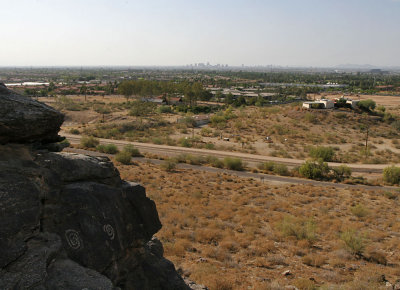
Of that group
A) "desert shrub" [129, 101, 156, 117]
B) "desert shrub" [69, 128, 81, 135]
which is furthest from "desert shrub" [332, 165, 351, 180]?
"desert shrub" [129, 101, 156, 117]

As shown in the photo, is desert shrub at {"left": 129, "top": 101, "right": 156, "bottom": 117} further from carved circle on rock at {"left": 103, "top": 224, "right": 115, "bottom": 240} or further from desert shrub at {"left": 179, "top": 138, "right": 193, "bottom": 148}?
carved circle on rock at {"left": 103, "top": 224, "right": 115, "bottom": 240}

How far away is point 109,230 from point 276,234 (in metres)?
12.5

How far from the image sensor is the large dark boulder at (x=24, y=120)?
6492 mm

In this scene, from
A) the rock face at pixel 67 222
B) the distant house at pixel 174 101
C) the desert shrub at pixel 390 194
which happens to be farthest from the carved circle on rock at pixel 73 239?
the distant house at pixel 174 101

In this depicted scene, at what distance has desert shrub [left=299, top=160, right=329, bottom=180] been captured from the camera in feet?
115

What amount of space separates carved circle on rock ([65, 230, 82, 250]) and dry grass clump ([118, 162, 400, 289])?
617 cm

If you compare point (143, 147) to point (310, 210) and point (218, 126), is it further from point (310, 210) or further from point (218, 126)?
point (310, 210)

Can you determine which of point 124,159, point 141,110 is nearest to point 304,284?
point 124,159

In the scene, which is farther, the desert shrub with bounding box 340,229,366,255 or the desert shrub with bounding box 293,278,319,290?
the desert shrub with bounding box 340,229,366,255

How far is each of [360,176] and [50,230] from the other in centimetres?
3732

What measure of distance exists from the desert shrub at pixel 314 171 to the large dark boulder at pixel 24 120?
3175 centimetres

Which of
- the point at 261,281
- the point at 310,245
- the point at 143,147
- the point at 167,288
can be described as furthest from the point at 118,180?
the point at 143,147

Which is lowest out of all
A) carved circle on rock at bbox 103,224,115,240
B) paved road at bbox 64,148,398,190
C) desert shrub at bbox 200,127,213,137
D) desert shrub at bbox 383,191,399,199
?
paved road at bbox 64,148,398,190

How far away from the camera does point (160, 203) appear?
22438 mm
